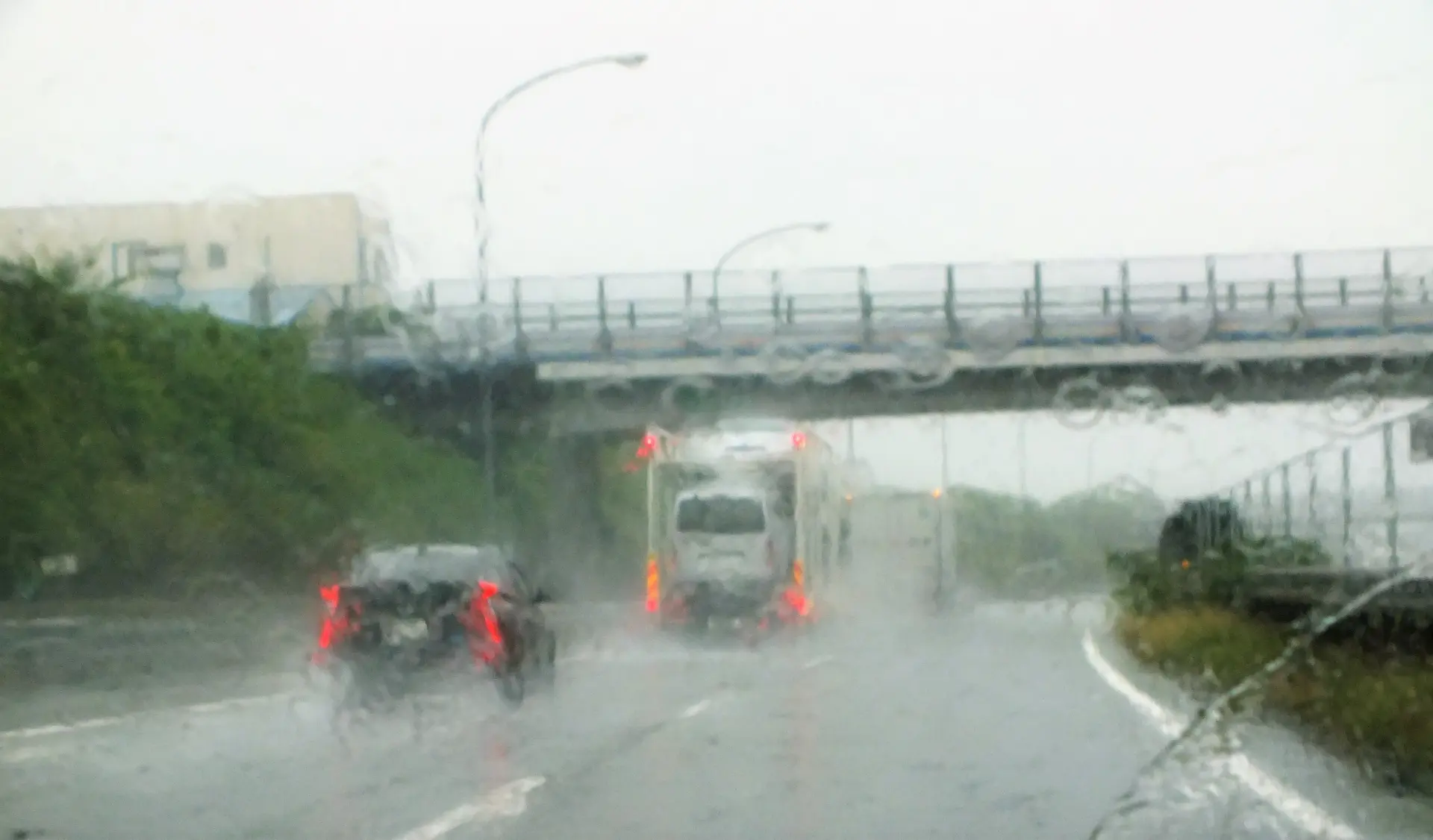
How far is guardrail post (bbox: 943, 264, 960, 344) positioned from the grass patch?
8931 mm

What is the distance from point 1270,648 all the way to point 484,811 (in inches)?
312

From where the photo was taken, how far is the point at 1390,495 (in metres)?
16.8

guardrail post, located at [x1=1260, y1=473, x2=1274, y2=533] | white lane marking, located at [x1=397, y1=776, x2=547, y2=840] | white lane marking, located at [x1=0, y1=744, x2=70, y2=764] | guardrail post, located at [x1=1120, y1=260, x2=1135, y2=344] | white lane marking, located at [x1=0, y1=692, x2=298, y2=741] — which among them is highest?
guardrail post, located at [x1=1120, y1=260, x2=1135, y2=344]

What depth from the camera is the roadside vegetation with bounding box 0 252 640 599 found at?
25.0 meters

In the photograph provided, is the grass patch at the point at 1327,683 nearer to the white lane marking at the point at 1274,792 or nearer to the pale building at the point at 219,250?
the white lane marking at the point at 1274,792

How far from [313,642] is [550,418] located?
9.58 meters

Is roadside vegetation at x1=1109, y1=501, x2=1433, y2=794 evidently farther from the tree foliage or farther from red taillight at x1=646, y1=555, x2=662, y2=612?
red taillight at x1=646, y1=555, x2=662, y2=612

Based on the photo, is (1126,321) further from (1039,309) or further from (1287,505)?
(1287,505)

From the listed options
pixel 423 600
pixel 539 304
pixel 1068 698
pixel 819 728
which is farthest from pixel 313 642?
pixel 539 304

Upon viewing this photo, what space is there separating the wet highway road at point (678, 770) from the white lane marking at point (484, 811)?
0.03m

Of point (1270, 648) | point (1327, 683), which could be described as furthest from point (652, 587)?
point (1327, 683)

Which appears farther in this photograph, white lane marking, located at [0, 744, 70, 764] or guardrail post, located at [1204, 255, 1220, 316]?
guardrail post, located at [1204, 255, 1220, 316]

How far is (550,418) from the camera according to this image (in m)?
28.2

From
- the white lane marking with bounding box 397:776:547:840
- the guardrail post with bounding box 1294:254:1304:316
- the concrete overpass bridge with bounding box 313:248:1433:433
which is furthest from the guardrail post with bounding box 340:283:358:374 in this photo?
the white lane marking with bounding box 397:776:547:840
